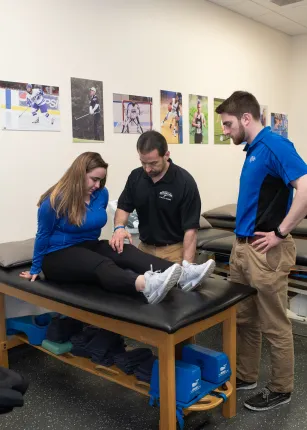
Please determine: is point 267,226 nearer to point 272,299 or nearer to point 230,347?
point 272,299

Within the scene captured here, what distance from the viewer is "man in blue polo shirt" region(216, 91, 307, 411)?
6.64 feet

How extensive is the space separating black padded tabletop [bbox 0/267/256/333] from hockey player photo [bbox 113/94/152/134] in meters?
1.71

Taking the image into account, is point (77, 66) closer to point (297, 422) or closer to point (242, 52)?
point (242, 52)

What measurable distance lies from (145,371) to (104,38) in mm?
2519

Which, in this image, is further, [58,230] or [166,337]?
[58,230]

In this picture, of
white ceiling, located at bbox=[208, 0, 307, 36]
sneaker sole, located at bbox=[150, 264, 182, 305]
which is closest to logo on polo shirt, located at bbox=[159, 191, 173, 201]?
sneaker sole, located at bbox=[150, 264, 182, 305]

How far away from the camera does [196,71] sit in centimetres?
429

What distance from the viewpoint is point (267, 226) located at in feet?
6.91

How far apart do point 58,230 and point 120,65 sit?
5.79ft

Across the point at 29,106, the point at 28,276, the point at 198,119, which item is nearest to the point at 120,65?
the point at 29,106

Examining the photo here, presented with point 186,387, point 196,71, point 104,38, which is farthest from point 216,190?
point 186,387

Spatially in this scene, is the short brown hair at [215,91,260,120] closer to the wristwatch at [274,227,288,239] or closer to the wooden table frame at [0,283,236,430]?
the wristwatch at [274,227,288,239]

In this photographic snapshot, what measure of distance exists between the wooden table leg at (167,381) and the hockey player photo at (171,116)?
2.52 m


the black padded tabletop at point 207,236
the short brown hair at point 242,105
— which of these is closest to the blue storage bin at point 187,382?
the short brown hair at point 242,105
